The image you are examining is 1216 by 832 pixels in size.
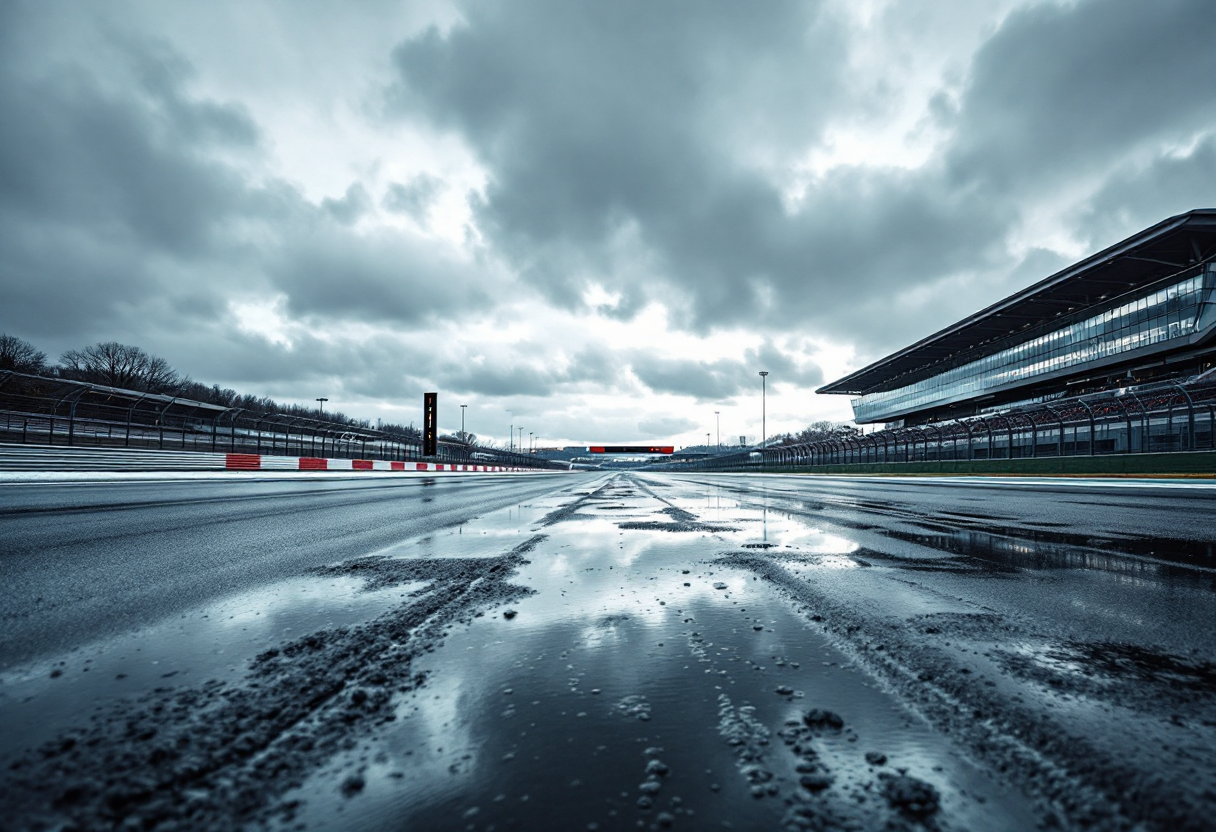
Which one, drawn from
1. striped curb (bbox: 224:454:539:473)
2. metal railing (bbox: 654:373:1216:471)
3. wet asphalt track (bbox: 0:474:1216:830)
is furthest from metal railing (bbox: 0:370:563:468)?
metal railing (bbox: 654:373:1216:471)

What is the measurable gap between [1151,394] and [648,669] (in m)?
22.5

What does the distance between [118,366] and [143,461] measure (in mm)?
55934

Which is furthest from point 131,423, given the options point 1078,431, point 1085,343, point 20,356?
point 1085,343

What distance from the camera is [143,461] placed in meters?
18.2

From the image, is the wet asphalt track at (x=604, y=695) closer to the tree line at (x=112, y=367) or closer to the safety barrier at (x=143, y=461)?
the safety barrier at (x=143, y=461)

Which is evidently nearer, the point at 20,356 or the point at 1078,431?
the point at 1078,431

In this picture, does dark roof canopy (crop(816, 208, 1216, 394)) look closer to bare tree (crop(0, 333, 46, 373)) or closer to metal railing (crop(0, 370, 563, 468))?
metal railing (crop(0, 370, 563, 468))

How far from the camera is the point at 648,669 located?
207cm

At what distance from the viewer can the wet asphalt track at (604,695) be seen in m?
1.23

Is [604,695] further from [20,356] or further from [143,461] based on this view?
[20,356]

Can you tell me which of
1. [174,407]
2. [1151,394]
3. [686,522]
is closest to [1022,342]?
[1151,394]

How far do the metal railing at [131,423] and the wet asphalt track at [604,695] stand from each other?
50.4 feet

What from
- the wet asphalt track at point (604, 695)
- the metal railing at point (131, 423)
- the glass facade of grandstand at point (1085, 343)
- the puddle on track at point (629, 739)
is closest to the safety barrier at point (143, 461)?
the metal railing at point (131, 423)

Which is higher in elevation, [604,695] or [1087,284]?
[1087,284]
